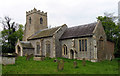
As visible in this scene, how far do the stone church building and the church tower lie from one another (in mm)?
6474

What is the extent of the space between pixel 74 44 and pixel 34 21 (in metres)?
18.3

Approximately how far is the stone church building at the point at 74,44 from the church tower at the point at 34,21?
21.2 feet

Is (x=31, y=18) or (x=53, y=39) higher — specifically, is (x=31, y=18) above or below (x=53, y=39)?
above

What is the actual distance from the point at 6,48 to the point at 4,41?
14.1 feet

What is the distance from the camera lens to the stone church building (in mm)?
21375

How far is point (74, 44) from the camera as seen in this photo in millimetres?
23438

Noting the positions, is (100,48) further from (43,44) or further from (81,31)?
(43,44)

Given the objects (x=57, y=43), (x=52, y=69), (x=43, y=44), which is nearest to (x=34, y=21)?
(x=43, y=44)

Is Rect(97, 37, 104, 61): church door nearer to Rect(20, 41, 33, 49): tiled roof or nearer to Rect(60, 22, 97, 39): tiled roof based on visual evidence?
Rect(60, 22, 97, 39): tiled roof

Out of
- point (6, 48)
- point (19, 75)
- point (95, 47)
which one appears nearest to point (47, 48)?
point (95, 47)

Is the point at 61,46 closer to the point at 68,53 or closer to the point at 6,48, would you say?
the point at 68,53

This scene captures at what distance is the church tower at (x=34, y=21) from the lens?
37.1 meters

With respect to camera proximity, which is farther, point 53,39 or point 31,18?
point 31,18

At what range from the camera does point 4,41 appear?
37.9 metres
